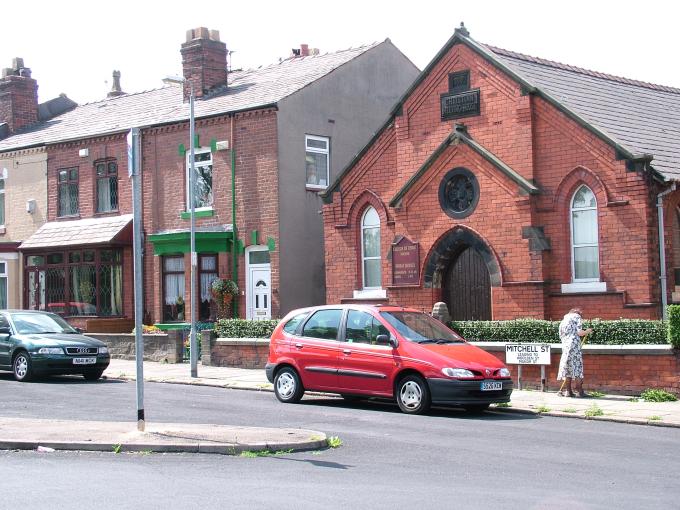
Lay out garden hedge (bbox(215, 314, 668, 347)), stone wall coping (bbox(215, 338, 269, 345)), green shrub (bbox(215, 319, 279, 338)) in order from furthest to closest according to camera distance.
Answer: green shrub (bbox(215, 319, 279, 338)) → stone wall coping (bbox(215, 338, 269, 345)) → garden hedge (bbox(215, 314, 668, 347))

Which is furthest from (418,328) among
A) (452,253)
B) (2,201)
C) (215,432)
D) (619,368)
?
(2,201)

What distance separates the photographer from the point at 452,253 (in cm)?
2247

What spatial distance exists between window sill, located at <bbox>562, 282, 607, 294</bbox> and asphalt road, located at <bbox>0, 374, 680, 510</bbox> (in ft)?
18.6

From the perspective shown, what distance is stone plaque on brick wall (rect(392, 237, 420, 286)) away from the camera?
74.7 ft

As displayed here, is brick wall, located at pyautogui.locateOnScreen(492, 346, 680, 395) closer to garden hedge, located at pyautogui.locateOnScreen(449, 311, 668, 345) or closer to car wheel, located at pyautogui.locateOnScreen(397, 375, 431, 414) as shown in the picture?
garden hedge, located at pyautogui.locateOnScreen(449, 311, 668, 345)

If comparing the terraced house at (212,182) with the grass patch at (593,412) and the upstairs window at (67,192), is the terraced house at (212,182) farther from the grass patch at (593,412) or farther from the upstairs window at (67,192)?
the grass patch at (593,412)

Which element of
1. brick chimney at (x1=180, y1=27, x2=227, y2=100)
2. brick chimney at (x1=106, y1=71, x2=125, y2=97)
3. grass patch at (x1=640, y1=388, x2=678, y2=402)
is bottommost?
grass patch at (x1=640, y1=388, x2=678, y2=402)

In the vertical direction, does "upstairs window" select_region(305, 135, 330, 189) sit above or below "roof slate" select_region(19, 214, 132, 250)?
above

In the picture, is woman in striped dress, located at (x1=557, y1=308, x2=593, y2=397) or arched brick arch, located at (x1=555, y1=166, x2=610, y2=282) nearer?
woman in striped dress, located at (x1=557, y1=308, x2=593, y2=397)

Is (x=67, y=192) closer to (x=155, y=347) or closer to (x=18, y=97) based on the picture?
(x=18, y=97)

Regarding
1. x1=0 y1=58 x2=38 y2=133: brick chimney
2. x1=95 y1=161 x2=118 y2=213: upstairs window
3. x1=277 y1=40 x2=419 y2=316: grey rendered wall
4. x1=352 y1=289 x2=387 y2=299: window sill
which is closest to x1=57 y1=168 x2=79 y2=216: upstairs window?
x1=95 y1=161 x2=118 y2=213: upstairs window

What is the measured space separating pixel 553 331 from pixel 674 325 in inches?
103

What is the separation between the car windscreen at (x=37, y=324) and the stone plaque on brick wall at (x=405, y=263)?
7450 mm

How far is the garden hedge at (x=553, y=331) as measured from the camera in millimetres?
17016
